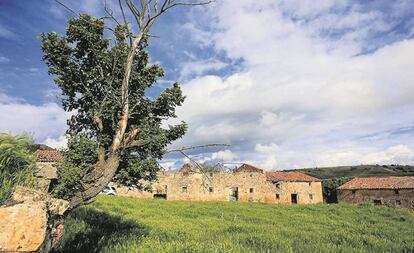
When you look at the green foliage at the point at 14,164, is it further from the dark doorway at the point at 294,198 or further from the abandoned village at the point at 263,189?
the dark doorway at the point at 294,198

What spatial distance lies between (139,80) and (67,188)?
370cm

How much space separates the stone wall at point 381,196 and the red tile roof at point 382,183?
57 cm

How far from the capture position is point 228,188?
4634 centimetres

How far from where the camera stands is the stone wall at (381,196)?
4369 cm

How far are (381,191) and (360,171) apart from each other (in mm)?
76527

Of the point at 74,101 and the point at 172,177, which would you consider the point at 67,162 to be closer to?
the point at 74,101

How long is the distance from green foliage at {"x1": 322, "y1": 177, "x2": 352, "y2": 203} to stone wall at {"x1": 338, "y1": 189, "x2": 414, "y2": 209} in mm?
4643

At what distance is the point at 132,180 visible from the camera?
8.11 metres

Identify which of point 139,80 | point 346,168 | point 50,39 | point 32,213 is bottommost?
point 32,213

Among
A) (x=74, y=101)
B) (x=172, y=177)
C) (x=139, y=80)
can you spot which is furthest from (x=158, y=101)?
(x=172, y=177)

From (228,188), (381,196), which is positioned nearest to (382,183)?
(381,196)

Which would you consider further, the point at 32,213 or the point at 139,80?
the point at 139,80

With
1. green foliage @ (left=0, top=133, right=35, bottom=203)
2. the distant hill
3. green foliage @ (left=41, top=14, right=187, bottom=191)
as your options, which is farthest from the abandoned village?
the distant hill

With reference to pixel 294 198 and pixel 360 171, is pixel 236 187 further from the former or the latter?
pixel 360 171
